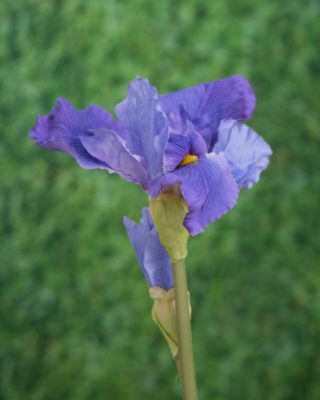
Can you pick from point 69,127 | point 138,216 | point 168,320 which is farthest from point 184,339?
point 138,216

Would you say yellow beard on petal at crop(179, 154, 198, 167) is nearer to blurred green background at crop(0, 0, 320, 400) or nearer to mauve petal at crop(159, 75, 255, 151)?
mauve petal at crop(159, 75, 255, 151)

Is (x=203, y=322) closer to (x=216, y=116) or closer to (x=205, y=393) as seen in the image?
(x=205, y=393)

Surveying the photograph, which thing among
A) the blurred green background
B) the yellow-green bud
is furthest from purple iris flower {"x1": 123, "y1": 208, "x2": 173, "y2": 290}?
the blurred green background

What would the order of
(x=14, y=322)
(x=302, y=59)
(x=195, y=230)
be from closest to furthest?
(x=195, y=230)
(x=302, y=59)
(x=14, y=322)

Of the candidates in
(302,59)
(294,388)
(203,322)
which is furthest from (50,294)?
(302,59)

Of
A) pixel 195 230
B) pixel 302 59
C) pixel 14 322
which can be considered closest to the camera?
pixel 195 230

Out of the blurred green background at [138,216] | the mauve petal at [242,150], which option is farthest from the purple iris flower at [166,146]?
the blurred green background at [138,216]

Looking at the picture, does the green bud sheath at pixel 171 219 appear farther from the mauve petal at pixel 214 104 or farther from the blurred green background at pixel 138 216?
the blurred green background at pixel 138 216

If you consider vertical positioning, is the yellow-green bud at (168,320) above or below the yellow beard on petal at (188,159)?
below
